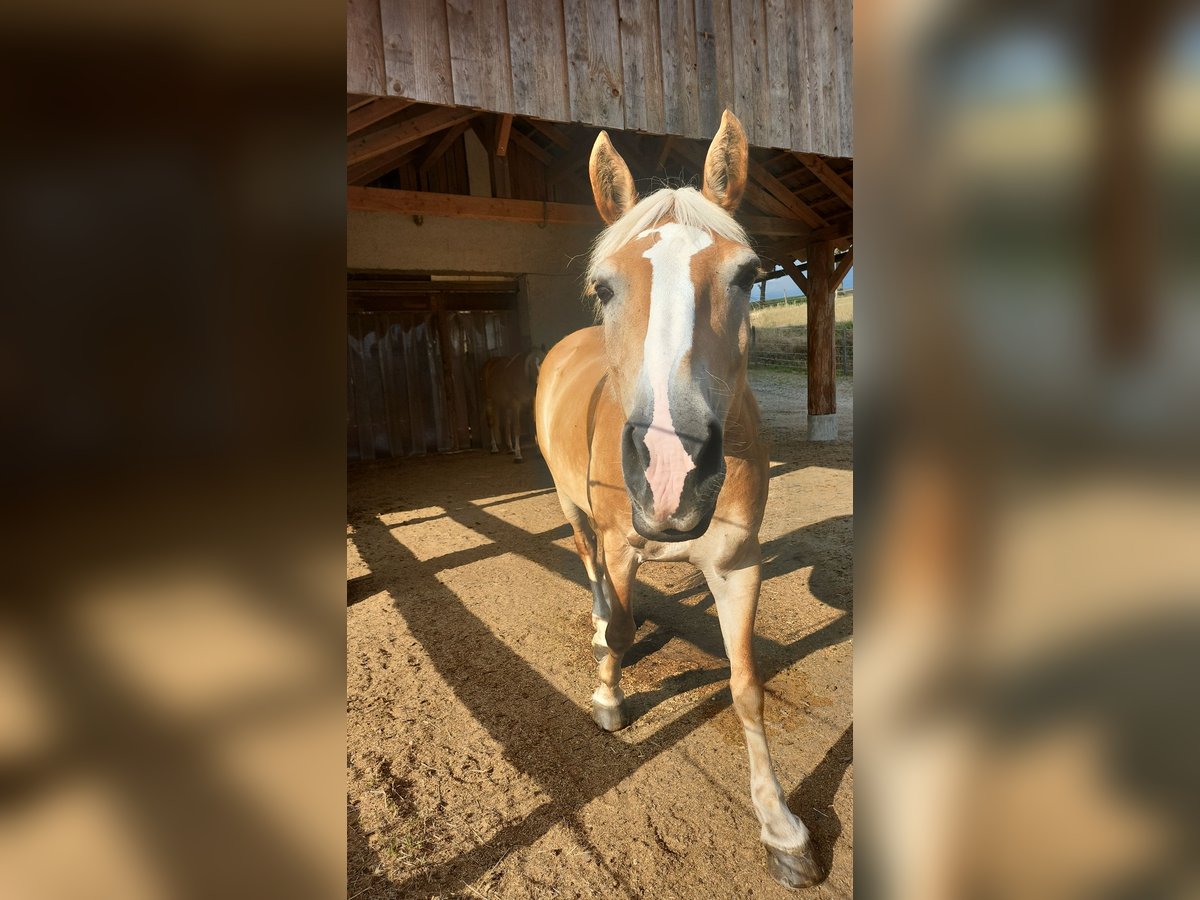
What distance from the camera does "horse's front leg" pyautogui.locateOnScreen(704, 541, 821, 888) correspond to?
4.12 feet

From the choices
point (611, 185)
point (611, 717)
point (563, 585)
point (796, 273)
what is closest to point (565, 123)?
point (611, 185)

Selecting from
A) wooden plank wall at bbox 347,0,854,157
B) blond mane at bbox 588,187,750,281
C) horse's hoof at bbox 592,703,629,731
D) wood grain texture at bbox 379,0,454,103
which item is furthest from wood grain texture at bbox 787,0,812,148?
horse's hoof at bbox 592,703,629,731

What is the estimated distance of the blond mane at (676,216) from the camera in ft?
3.57

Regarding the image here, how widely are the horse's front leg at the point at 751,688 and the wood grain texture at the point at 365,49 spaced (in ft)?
6.32

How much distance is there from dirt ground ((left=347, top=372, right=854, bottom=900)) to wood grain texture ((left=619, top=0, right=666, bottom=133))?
201 cm

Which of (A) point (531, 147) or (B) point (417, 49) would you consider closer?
(B) point (417, 49)

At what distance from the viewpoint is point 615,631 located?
1.62m

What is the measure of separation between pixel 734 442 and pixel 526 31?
1.72 m

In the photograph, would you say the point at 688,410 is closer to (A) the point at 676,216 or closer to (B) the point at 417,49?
(A) the point at 676,216

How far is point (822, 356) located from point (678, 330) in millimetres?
4742

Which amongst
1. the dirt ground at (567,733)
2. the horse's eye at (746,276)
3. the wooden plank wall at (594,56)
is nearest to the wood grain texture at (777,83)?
the wooden plank wall at (594,56)
